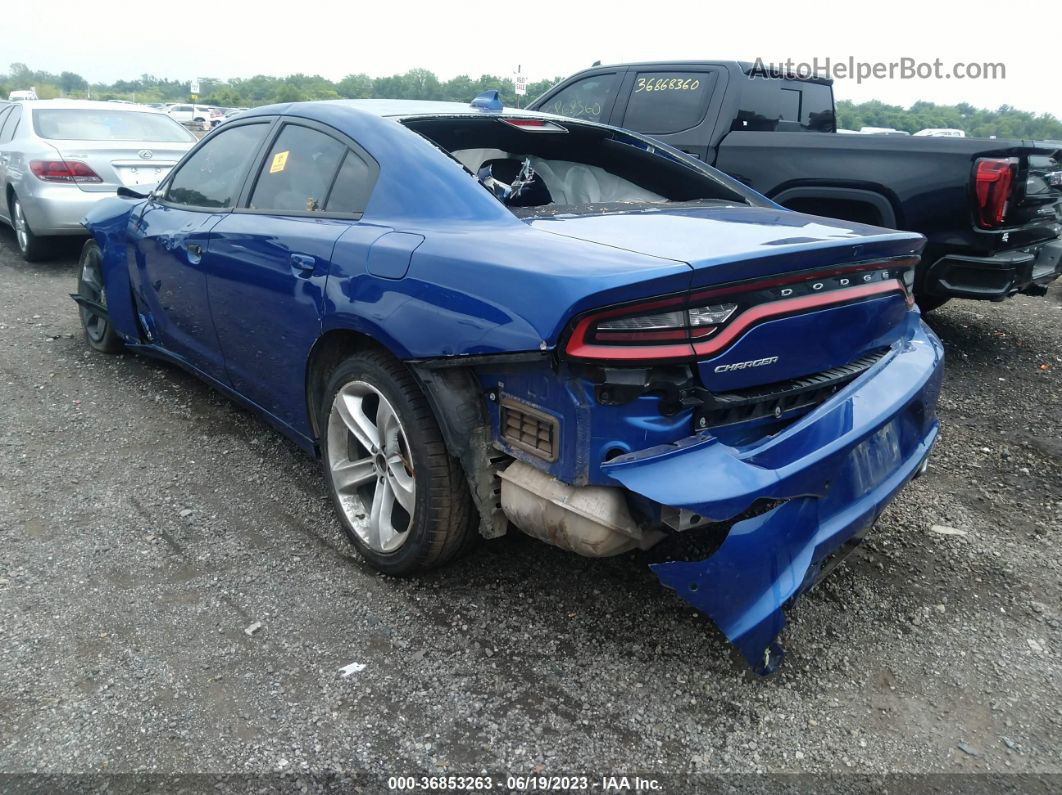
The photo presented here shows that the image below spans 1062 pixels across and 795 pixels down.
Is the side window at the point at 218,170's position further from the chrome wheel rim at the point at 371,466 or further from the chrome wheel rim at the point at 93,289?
the chrome wheel rim at the point at 371,466

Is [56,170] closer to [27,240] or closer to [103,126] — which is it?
[103,126]

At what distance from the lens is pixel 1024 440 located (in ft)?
13.4

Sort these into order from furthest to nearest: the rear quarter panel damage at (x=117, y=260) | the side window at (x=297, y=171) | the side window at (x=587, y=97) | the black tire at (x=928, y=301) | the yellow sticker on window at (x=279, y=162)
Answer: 1. the side window at (x=587, y=97)
2. the black tire at (x=928, y=301)
3. the rear quarter panel damage at (x=117, y=260)
4. the yellow sticker on window at (x=279, y=162)
5. the side window at (x=297, y=171)

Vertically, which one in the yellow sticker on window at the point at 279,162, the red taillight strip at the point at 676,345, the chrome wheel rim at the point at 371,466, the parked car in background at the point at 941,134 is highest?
the parked car in background at the point at 941,134

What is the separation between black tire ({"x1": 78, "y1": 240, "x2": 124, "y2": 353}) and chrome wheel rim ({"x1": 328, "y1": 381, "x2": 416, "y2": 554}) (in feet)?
8.76

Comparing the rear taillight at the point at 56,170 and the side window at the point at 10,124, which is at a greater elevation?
the side window at the point at 10,124

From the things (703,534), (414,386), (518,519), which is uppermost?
(414,386)

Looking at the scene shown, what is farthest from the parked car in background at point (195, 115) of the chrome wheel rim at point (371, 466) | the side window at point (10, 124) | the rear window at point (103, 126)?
the chrome wheel rim at point (371, 466)

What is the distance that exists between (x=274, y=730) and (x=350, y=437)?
1.08m

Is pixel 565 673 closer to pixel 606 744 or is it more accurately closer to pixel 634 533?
pixel 606 744

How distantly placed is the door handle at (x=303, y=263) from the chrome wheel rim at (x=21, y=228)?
6.36 m

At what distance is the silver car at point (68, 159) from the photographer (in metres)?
7.26

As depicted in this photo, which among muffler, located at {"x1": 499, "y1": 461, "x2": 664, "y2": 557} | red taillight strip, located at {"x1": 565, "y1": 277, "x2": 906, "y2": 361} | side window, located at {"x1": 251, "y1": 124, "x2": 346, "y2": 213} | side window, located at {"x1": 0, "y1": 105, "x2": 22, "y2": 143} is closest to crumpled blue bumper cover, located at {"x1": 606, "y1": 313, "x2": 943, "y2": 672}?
muffler, located at {"x1": 499, "y1": 461, "x2": 664, "y2": 557}

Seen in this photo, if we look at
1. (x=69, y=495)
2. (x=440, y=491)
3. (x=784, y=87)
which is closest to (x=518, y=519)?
(x=440, y=491)
